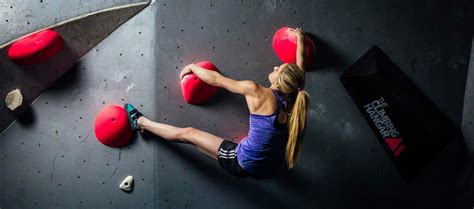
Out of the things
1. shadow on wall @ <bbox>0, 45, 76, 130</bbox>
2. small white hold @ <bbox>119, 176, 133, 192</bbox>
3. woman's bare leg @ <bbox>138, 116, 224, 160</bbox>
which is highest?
shadow on wall @ <bbox>0, 45, 76, 130</bbox>

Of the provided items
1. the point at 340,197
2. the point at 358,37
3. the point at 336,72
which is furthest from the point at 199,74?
the point at 340,197

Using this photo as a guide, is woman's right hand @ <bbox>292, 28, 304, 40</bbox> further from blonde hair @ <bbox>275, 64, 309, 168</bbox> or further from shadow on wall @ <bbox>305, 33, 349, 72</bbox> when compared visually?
blonde hair @ <bbox>275, 64, 309, 168</bbox>

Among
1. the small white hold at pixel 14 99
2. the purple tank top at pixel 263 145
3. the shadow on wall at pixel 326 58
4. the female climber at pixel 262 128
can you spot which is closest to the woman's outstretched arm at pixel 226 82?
the female climber at pixel 262 128

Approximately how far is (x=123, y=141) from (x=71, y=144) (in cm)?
36

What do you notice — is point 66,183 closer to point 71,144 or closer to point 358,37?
point 71,144

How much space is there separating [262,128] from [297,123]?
0.21 metres

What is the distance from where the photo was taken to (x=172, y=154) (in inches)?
108

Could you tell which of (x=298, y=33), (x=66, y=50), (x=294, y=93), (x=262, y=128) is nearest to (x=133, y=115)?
(x=66, y=50)

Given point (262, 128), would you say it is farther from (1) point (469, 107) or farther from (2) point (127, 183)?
(1) point (469, 107)

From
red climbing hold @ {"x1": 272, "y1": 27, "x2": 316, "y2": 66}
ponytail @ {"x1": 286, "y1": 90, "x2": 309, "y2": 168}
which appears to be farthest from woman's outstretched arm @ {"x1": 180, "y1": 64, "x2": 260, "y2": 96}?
red climbing hold @ {"x1": 272, "y1": 27, "x2": 316, "y2": 66}

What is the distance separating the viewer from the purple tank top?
2.29 meters

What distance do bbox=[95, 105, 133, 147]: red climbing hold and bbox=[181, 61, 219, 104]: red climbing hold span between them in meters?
0.42

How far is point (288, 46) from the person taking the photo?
2.70 m

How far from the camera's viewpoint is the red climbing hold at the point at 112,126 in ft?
8.53
